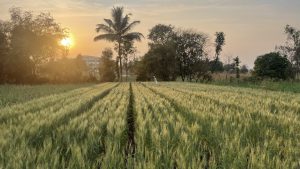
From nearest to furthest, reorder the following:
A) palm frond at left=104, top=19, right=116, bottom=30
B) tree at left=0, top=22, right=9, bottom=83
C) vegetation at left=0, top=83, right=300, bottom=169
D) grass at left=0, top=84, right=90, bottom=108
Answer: vegetation at left=0, top=83, right=300, bottom=169, grass at left=0, top=84, right=90, bottom=108, tree at left=0, top=22, right=9, bottom=83, palm frond at left=104, top=19, right=116, bottom=30

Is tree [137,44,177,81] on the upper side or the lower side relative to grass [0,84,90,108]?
upper

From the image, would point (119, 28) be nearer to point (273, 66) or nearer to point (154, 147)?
point (273, 66)

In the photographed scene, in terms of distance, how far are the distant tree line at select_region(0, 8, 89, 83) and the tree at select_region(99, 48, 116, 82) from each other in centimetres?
879

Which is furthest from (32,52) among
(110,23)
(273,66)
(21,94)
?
(273,66)

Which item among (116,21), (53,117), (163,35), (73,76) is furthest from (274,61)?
(53,117)

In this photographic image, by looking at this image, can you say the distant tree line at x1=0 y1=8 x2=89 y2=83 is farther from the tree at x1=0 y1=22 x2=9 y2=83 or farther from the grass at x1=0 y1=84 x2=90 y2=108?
the grass at x1=0 y1=84 x2=90 y2=108

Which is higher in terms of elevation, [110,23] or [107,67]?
[110,23]

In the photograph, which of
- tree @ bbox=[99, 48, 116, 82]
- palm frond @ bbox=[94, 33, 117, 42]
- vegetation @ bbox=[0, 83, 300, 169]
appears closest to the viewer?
vegetation @ bbox=[0, 83, 300, 169]

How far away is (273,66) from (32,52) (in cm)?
4082

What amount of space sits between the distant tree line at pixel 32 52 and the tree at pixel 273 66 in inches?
1280

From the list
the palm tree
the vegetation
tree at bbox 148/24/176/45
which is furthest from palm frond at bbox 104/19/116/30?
the vegetation

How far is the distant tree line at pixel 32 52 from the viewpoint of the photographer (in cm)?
4394

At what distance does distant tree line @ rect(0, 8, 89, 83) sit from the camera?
4394 centimetres

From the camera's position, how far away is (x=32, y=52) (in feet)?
159
